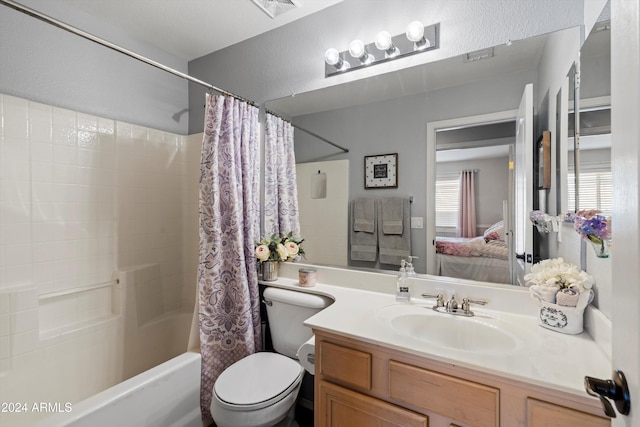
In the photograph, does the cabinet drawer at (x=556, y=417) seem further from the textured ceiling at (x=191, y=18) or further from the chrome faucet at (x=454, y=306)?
the textured ceiling at (x=191, y=18)

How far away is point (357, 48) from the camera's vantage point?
63.0 inches

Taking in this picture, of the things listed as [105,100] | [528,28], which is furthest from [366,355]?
[105,100]

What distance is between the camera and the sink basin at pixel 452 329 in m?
Answer: 1.12

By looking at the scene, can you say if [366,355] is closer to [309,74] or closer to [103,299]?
[309,74]

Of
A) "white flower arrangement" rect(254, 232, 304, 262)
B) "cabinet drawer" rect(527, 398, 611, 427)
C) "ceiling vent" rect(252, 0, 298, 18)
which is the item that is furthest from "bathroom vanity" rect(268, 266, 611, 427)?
"ceiling vent" rect(252, 0, 298, 18)

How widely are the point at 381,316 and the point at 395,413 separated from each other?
35cm

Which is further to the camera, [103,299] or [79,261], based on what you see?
[103,299]

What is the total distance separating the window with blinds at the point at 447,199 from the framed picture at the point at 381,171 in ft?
0.76

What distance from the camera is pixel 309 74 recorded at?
1863 mm

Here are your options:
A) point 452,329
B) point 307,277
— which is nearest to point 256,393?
point 307,277

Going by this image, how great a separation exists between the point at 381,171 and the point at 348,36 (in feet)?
2.67

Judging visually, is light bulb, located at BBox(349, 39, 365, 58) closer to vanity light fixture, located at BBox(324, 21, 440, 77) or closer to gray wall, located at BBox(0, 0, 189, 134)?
vanity light fixture, located at BBox(324, 21, 440, 77)

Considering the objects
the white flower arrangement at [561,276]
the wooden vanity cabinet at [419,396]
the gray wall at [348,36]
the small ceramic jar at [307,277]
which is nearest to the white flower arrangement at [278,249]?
the small ceramic jar at [307,277]

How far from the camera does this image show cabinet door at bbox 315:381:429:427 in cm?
99
